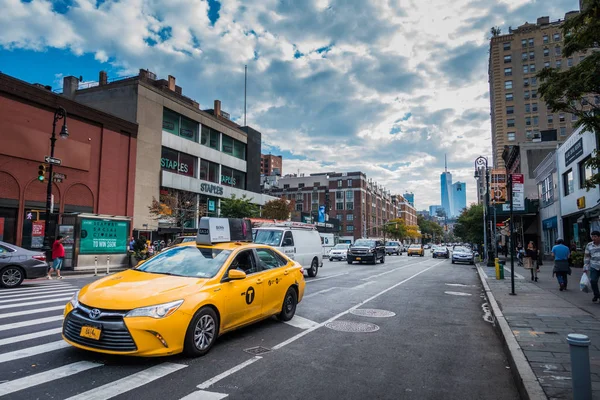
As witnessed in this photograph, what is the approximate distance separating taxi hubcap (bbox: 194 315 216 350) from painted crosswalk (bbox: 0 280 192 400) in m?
0.42

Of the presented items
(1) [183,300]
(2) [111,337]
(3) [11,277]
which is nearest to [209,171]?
(3) [11,277]

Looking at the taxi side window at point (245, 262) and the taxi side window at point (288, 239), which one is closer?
the taxi side window at point (245, 262)

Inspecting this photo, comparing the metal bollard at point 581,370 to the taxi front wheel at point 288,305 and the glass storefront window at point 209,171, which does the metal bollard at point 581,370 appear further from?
the glass storefront window at point 209,171

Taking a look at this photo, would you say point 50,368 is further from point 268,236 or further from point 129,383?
point 268,236

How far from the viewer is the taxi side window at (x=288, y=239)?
16.2m

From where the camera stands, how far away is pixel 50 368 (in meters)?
4.77

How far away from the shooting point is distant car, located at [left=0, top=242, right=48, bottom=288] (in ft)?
41.3

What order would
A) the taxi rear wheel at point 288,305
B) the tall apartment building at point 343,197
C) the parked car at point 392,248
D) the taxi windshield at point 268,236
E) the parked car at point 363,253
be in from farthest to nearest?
A: the tall apartment building at point 343,197, the parked car at point 392,248, the parked car at point 363,253, the taxi windshield at point 268,236, the taxi rear wheel at point 288,305

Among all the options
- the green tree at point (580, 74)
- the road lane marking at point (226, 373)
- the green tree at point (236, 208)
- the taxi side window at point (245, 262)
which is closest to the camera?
the road lane marking at point (226, 373)

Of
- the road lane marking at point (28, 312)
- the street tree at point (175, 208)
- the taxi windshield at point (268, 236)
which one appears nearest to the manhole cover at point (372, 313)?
the road lane marking at point (28, 312)

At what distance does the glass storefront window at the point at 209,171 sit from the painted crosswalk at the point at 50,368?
33.1 m

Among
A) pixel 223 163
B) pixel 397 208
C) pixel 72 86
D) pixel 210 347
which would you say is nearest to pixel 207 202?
pixel 223 163

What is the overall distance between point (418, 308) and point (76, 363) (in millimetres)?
7747

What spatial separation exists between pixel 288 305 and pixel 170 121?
31.9 metres
